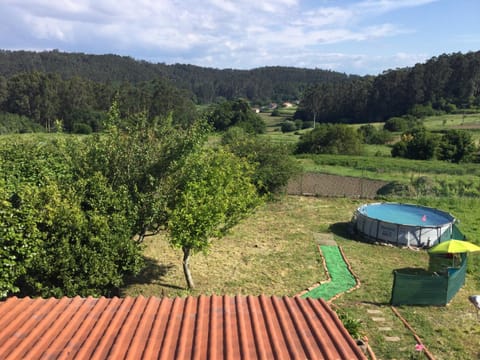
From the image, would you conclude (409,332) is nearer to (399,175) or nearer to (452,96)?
(399,175)

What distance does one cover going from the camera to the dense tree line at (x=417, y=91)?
97.4 meters

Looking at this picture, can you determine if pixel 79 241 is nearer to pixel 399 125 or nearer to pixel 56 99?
pixel 399 125

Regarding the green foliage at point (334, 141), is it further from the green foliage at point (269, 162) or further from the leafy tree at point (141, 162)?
the leafy tree at point (141, 162)

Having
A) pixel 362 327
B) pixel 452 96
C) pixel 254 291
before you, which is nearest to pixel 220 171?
pixel 254 291

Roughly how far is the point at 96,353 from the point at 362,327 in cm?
809

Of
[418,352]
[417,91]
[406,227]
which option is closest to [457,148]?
[406,227]

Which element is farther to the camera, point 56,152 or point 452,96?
point 452,96

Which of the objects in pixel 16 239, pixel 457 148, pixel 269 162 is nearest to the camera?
pixel 16 239

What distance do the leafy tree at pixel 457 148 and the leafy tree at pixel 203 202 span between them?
41.1 metres

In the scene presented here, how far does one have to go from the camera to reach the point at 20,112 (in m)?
92.1

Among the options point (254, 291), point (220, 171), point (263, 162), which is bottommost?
point (254, 291)

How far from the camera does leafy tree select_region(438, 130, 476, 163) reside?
46844 millimetres

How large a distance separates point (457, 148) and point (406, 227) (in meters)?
34.0

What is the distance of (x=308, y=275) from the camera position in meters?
15.1
